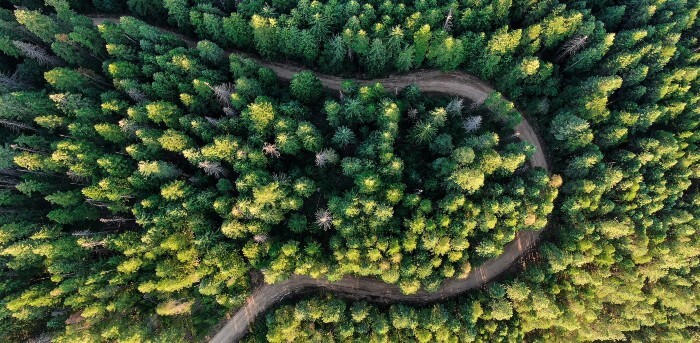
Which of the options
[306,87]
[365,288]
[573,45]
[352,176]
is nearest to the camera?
[352,176]

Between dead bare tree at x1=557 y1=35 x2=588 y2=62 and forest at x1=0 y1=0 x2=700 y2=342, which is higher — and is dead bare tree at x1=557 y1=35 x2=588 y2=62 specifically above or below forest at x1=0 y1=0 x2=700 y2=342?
above

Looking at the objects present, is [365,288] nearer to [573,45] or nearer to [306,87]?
[306,87]

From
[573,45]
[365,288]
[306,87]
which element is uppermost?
[573,45]

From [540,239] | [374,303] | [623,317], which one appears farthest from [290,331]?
[623,317]

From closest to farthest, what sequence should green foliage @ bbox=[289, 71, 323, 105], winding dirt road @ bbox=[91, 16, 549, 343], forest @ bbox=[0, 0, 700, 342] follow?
1. forest @ bbox=[0, 0, 700, 342]
2. green foliage @ bbox=[289, 71, 323, 105]
3. winding dirt road @ bbox=[91, 16, 549, 343]

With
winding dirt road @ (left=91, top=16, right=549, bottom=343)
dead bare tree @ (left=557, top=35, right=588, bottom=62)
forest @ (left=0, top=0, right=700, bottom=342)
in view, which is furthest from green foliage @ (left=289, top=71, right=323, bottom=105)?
dead bare tree @ (left=557, top=35, right=588, bottom=62)

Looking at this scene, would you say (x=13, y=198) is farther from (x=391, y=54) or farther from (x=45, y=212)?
(x=391, y=54)

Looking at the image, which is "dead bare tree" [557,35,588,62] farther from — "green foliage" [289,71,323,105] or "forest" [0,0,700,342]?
"green foliage" [289,71,323,105]

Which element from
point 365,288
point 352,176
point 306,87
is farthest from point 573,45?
point 365,288

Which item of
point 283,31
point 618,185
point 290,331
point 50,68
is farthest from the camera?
point 50,68
